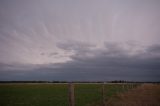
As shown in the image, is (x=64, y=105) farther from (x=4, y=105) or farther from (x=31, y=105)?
(x=4, y=105)

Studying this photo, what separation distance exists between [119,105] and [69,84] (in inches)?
420

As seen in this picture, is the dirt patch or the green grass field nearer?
the dirt patch

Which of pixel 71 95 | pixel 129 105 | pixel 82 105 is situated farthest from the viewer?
pixel 82 105

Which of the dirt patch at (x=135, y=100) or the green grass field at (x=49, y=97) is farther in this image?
the green grass field at (x=49, y=97)

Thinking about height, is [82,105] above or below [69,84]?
below

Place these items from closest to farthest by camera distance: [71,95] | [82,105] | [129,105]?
[71,95] < [129,105] < [82,105]

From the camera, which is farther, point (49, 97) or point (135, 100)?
point (49, 97)

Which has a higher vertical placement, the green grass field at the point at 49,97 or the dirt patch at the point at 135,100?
the dirt patch at the point at 135,100

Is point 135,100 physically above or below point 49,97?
above

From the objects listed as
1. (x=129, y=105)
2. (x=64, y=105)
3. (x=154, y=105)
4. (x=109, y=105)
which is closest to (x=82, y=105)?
(x=64, y=105)

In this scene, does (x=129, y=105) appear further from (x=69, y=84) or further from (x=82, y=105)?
(x=69, y=84)

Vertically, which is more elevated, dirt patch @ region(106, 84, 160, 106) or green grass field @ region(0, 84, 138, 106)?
dirt patch @ region(106, 84, 160, 106)

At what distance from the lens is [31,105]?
2120 centimetres

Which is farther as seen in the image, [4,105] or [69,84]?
[4,105]
